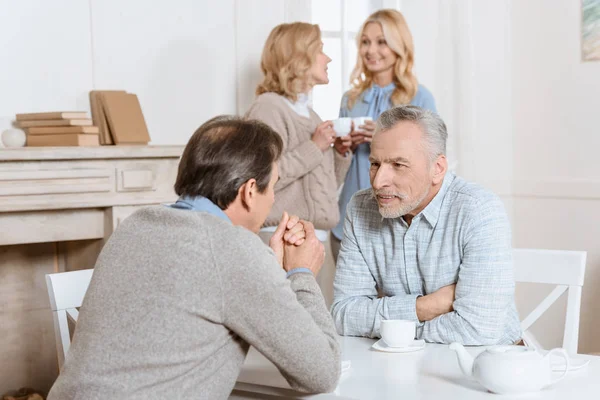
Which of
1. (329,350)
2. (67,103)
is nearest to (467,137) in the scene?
(67,103)

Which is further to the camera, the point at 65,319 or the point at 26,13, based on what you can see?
the point at 26,13

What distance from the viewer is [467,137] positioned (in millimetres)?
4297

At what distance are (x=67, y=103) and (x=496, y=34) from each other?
88.3 inches

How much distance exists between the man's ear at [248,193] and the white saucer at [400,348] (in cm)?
48

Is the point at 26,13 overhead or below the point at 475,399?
overhead

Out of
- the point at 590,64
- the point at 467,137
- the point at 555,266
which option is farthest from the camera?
the point at 467,137

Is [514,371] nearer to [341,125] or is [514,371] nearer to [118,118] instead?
[341,125]

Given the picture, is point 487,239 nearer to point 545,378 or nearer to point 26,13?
point 545,378

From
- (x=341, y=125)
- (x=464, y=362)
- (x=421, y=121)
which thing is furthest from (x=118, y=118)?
(x=464, y=362)

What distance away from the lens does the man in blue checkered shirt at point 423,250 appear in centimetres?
205

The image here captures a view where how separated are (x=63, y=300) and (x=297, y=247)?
72 centimetres

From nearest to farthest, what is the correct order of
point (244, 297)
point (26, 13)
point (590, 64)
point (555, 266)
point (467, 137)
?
point (244, 297) < point (555, 266) < point (26, 13) < point (590, 64) < point (467, 137)

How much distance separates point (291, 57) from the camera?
3.29 metres

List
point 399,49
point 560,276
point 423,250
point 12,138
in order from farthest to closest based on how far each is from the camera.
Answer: point 399,49, point 12,138, point 560,276, point 423,250
